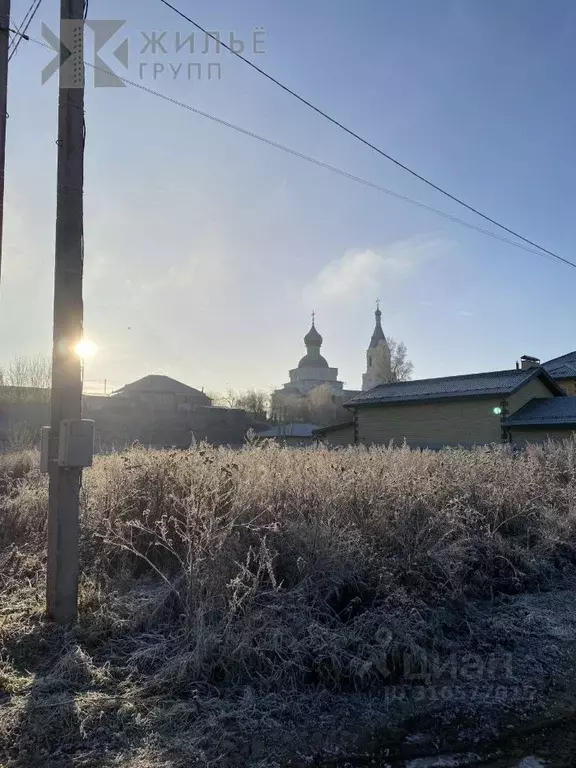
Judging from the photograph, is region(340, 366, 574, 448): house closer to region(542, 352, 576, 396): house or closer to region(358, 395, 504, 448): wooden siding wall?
region(358, 395, 504, 448): wooden siding wall

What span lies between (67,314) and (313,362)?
83.1 metres

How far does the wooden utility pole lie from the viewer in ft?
11.4

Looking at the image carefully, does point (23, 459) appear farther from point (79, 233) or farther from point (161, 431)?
point (161, 431)

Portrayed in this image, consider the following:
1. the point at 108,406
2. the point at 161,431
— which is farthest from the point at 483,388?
the point at 108,406

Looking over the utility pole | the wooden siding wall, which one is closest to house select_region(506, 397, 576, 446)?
the wooden siding wall

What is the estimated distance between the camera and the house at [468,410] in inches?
746

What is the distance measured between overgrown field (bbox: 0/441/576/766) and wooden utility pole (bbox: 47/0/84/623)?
1.20ft

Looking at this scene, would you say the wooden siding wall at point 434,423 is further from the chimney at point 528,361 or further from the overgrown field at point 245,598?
the overgrown field at point 245,598

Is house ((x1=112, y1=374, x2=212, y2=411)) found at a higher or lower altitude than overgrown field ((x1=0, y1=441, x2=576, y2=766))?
higher

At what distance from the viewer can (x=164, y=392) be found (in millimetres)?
53281

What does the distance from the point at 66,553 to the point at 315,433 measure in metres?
23.8

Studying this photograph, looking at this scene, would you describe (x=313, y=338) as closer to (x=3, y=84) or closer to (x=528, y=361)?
(x=528, y=361)

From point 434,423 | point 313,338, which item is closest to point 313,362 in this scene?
point 313,338

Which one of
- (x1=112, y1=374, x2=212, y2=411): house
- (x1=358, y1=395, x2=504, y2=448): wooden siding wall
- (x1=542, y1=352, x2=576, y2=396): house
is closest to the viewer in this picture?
(x1=358, y1=395, x2=504, y2=448): wooden siding wall
